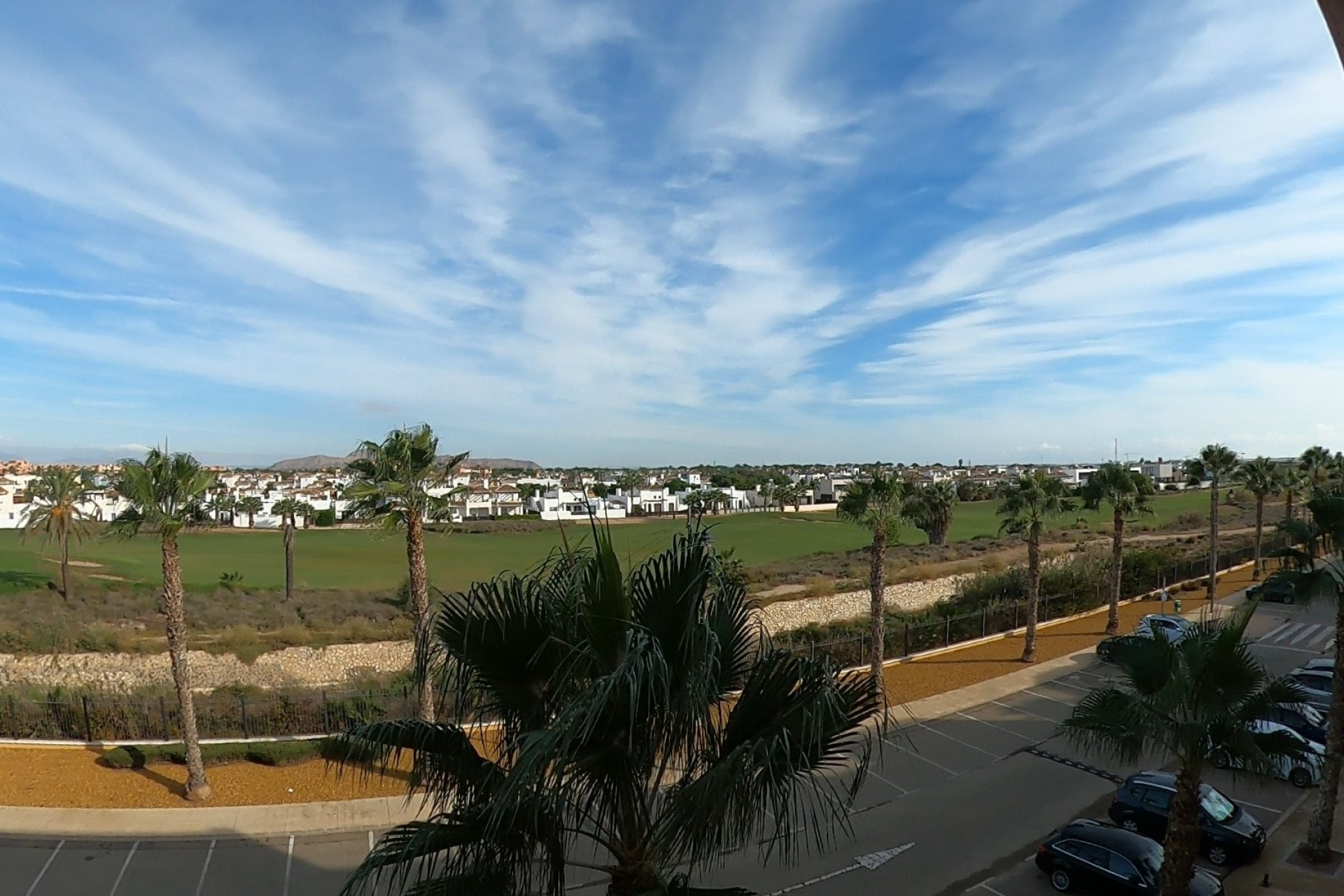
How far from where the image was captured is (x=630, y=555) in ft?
17.2

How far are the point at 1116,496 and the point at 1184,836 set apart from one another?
20.8 metres

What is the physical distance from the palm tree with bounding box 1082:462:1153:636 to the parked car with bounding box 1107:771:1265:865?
15.3m

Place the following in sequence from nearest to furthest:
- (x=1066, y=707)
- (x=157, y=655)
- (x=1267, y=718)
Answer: (x=1267, y=718) → (x=1066, y=707) → (x=157, y=655)

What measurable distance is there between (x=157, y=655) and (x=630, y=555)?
107 ft

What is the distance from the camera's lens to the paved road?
11.7 metres

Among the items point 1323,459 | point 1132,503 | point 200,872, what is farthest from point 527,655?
point 1323,459

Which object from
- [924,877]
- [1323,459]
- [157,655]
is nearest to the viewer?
[924,877]

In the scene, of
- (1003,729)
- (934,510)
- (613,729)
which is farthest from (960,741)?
(613,729)

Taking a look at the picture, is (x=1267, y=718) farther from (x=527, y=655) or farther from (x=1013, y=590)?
(x=1013, y=590)

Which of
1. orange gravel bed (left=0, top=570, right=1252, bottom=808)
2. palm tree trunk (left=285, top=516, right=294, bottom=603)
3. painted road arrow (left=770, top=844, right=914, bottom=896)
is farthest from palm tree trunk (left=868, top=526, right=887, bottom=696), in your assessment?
palm tree trunk (left=285, top=516, right=294, bottom=603)

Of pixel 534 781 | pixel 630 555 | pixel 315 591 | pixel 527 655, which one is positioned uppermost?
pixel 630 555

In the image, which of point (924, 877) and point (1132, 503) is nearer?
point (924, 877)

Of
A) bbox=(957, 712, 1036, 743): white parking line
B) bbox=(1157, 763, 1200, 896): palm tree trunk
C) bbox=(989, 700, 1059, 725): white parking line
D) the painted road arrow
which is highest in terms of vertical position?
bbox=(1157, 763, 1200, 896): palm tree trunk

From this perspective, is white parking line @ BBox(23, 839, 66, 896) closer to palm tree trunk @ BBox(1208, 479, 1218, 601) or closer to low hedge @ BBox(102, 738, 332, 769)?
low hedge @ BBox(102, 738, 332, 769)
